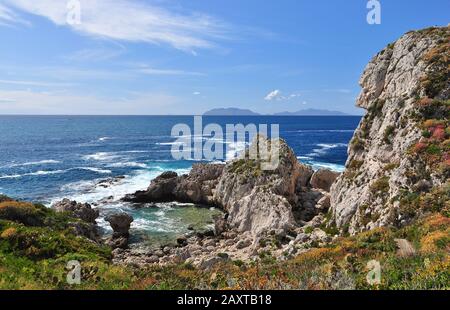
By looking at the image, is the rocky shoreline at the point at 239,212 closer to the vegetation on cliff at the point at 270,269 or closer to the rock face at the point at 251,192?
the rock face at the point at 251,192

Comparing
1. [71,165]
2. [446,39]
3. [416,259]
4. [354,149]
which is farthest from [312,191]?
[71,165]

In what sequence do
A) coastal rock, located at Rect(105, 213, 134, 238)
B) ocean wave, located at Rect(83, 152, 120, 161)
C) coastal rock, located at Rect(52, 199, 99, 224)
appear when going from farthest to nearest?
ocean wave, located at Rect(83, 152, 120, 161), coastal rock, located at Rect(52, 199, 99, 224), coastal rock, located at Rect(105, 213, 134, 238)

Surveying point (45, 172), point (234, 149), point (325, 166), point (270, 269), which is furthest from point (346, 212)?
point (234, 149)

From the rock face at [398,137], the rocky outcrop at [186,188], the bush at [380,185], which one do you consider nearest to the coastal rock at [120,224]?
the rocky outcrop at [186,188]

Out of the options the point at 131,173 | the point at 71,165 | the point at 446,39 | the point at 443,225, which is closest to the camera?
the point at 443,225

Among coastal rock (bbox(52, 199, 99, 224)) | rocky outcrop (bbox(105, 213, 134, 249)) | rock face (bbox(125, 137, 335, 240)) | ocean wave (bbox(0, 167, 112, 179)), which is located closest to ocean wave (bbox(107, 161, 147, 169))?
ocean wave (bbox(0, 167, 112, 179))

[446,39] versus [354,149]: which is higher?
[446,39]

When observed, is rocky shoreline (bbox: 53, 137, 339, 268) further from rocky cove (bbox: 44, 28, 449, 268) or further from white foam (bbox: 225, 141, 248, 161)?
white foam (bbox: 225, 141, 248, 161)

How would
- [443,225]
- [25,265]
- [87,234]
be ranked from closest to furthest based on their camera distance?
1. [25,265]
2. [443,225]
3. [87,234]

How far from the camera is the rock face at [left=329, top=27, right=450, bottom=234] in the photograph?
29.0 meters

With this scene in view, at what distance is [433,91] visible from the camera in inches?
1421

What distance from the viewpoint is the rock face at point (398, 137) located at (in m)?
29.0
